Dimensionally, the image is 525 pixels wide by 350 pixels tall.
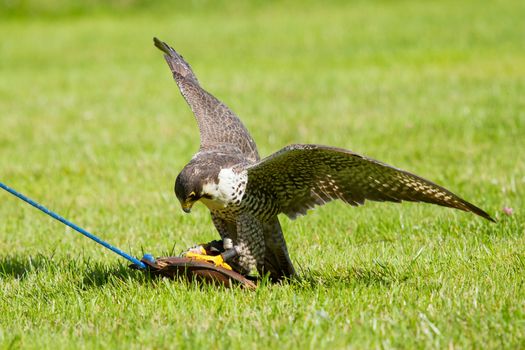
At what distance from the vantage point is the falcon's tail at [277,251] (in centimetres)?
457

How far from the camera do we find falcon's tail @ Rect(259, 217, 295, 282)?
4.57 metres

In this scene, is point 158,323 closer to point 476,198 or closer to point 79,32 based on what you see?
point 476,198

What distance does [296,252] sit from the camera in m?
5.38

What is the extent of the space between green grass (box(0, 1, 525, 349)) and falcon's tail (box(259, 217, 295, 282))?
0.15 meters

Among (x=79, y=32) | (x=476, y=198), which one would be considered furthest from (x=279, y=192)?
(x=79, y=32)

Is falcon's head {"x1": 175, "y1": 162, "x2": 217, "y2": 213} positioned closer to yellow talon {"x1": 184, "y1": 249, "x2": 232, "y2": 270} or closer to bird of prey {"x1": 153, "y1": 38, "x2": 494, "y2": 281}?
bird of prey {"x1": 153, "y1": 38, "x2": 494, "y2": 281}

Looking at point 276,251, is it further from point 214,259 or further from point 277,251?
point 214,259

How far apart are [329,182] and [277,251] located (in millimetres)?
487

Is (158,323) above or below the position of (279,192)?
below

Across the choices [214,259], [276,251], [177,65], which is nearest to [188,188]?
[214,259]

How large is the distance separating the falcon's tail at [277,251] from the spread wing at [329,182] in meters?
0.12

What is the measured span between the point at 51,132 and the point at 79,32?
11.0 metres

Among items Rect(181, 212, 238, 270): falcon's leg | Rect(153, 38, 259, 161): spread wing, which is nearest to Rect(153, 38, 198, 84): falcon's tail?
Rect(153, 38, 259, 161): spread wing

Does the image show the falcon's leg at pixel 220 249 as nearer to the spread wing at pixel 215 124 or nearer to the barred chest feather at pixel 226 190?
the barred chest feather at pixel 226 190
